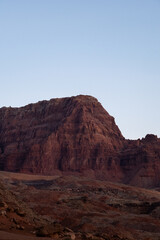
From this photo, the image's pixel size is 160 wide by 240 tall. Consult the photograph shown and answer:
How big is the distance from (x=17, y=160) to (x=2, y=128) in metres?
19.5

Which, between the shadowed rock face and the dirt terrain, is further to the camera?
the shadowed rock face

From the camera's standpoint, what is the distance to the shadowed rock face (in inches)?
3971

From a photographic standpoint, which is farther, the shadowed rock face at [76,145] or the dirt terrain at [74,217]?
the shadowed rock face at [76,145]

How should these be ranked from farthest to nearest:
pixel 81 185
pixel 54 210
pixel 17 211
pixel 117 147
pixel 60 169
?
pixel 117 147 → pixel 60 169 → pixel 81 185 → pixel 54 210 → pixel 17 211

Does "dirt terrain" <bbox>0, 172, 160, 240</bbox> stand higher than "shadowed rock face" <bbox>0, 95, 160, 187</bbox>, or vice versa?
"shadowed rock face" <bbox>0, 95, 160, 187</bbox>

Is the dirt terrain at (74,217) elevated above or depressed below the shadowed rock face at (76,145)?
below

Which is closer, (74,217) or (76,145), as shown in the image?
(74,217)

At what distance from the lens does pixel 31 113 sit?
117 metres

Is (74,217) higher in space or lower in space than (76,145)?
lower

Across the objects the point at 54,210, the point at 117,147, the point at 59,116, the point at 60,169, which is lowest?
the point at 54,210

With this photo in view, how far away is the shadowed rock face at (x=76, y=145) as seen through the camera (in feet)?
331

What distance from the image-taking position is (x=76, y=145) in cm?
10475

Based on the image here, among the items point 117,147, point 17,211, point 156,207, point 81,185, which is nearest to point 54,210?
point 156,207

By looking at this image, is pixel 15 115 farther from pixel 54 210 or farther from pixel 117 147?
pixel 54 210
